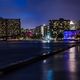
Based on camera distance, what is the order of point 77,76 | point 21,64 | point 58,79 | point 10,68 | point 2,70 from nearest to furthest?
point 58,79, point 77,76, point 2,70, point 10,68, point 21,64

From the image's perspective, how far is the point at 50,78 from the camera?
14.0m

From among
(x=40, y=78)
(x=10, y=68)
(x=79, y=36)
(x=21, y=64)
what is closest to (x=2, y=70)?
(x=10, y=68)

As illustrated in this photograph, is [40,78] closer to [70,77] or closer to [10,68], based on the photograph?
[70,77]

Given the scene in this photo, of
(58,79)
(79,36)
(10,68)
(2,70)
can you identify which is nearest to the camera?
(58,79)

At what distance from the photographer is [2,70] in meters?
16.1

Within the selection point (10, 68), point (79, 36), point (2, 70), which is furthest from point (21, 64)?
point (79, 36)

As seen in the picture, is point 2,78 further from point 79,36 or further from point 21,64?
point 79,36

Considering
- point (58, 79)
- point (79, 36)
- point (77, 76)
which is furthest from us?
point (79, 36)

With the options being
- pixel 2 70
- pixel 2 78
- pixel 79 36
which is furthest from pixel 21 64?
pixel 79 36

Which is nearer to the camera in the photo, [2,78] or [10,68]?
[2,78]

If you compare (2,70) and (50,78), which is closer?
(50,78)

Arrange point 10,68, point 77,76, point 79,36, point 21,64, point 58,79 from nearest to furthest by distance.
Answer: point 58,79
point 77,76
point 10,68
point 21,64
point 79,36

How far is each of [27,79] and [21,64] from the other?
21.6 ft

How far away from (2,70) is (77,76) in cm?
359
